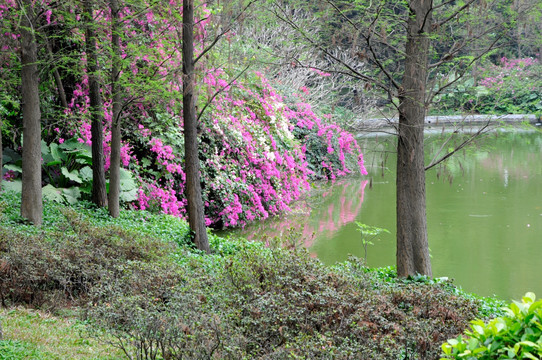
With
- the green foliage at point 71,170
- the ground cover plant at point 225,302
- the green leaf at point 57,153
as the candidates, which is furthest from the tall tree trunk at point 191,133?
the green leaf at point 57,153

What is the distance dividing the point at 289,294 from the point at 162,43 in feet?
21.5

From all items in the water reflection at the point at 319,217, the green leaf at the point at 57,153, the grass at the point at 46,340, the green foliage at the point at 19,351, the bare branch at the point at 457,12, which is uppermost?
the bare branch at the point at 457,12

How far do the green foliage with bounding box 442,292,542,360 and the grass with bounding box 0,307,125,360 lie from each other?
263cm

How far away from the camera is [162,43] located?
9.74m

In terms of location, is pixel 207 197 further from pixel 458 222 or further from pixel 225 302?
pixel 225 302

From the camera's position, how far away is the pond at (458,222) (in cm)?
818

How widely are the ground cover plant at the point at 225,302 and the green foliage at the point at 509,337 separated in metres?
1.42

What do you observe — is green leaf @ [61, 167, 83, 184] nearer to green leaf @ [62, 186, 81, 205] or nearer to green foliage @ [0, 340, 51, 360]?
green leaf @ [62, 186, 81, 205]

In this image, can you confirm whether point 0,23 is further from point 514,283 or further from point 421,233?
point 514,283

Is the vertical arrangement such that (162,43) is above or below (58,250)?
above

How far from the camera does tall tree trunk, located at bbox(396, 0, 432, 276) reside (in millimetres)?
6598

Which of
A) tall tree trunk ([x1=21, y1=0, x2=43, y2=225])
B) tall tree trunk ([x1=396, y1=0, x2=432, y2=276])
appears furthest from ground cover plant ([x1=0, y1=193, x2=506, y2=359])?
tall tree trunk ([x1=21, y1=0, x2=43, y2=225])

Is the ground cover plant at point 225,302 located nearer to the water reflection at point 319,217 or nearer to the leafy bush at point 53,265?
the leafy bush at point 53,265

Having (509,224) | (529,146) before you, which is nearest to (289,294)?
(509,224)
